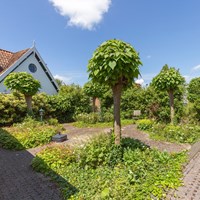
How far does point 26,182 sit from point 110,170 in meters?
2.21

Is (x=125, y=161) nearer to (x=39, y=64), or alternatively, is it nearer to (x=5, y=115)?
(x=5, y=115)

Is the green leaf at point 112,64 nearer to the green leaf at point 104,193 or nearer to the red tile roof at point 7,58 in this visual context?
the green leaf at point 104,193

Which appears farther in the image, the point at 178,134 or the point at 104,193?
the point at 178,134

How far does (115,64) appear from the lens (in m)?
4.85

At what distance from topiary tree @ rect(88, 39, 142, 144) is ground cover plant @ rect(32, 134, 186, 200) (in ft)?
6.12

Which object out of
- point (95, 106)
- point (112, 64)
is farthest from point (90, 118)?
point (112, 64)

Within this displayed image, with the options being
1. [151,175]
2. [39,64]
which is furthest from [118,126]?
[39,64]

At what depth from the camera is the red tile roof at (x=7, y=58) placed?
19.2 metres

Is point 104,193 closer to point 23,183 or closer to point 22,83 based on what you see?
point 23,183

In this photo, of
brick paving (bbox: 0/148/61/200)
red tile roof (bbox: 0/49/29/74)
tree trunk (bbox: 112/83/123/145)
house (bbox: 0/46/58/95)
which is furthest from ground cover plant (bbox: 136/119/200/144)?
red tile roof (bbox: 0/49/29/74)

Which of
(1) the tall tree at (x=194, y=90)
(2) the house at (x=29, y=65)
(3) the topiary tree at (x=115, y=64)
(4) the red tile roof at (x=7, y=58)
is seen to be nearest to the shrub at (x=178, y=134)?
(1) the tall tree at (x=194, y=90)

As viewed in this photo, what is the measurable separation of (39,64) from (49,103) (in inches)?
308

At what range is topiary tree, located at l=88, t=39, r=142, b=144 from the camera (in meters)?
4.95

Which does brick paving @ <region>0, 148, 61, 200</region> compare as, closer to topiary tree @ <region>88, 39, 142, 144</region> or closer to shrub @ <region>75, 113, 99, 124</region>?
topiary tree @ <region>88, 39, 142, 144</region>
